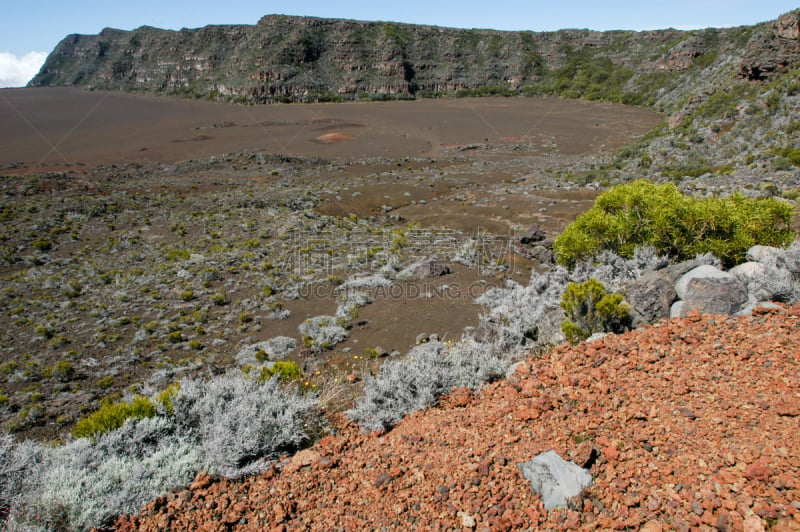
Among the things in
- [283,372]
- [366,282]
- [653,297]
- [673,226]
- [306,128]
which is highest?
[306,128]

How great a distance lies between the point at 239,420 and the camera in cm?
529

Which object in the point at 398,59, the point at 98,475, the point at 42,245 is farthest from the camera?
the point at 398,59

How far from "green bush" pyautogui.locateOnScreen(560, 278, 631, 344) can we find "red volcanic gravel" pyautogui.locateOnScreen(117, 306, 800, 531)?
1.69m

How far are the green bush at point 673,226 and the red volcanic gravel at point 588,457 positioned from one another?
15.3 feet

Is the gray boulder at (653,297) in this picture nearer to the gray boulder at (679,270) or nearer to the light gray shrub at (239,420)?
the gray boulder at (679,270)

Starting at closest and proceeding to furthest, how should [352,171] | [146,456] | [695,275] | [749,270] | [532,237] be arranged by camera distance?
[146,456]
[695,275]
[749,270]
[532,237]
[352,171]

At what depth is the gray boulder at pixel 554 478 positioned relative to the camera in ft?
12.2

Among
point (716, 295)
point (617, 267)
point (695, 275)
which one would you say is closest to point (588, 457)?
point (716, 295)

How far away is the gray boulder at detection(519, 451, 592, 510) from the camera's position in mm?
3725

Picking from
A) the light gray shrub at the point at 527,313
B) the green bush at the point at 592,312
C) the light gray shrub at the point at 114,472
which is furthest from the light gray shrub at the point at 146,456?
the green bush at the point at 592,312

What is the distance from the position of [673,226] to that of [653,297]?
366 centimetres

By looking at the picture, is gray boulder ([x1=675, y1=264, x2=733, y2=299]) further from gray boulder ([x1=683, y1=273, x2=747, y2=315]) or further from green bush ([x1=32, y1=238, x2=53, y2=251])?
green bush ([x1=32, y1=238, x2=53, y2=251])

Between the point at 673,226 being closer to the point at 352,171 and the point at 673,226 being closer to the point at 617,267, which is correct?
the point at 617,267

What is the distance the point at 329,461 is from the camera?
4738 millimetres
